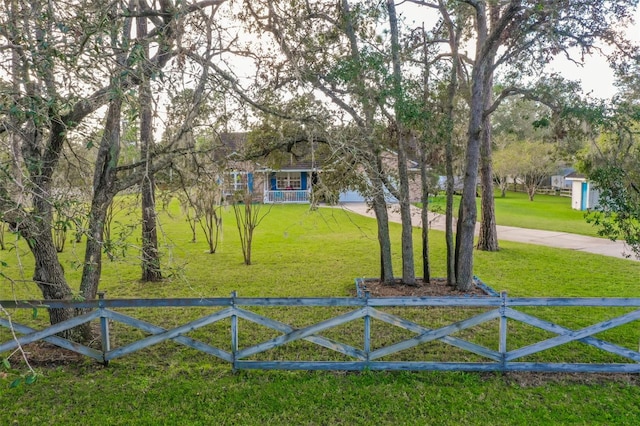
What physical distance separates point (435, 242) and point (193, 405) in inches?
446

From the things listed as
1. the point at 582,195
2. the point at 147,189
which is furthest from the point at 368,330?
the point at 582,195

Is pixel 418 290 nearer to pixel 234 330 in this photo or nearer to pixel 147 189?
pixel 234 330

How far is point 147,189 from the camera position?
6.60m

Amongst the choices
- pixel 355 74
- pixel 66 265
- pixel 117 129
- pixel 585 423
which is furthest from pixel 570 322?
pixel 66 265

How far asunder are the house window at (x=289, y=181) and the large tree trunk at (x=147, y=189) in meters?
20.2

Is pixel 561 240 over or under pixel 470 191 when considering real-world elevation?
under

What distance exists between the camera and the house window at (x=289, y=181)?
2944cm

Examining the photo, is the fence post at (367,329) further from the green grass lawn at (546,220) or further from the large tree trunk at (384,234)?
the green grass lawn at (546,220)

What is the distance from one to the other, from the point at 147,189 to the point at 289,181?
2293 centimetres

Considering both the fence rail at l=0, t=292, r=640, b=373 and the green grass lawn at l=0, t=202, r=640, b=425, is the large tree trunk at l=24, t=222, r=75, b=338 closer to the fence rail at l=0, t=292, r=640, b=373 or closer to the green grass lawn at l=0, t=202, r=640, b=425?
the green grass lawn at l=0, t=202, r=640, b=425

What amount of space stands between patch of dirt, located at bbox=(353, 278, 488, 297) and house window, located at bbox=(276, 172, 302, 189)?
21.1 meters

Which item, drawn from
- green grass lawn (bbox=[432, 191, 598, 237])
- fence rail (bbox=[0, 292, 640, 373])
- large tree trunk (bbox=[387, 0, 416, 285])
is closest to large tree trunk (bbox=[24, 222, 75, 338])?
fence rail (bbox=[0, 292, 640, 373])

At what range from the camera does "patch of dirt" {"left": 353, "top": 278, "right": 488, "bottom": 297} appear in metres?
7.94

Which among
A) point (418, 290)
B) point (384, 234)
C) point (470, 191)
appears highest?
point (470, 191)
